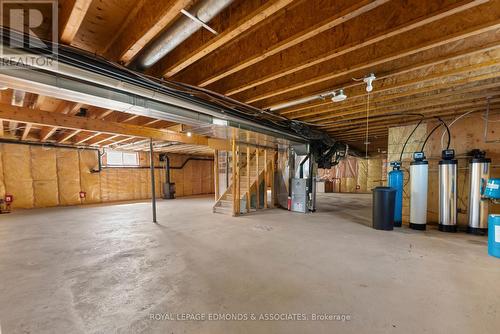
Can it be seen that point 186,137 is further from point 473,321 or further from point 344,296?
point 473,321

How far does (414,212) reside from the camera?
3973mm

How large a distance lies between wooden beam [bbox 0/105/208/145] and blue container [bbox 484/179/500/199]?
21.1 ft

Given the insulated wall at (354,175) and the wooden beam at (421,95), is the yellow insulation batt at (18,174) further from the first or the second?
the insulated wall at (354,175)

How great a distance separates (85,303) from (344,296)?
2251mm

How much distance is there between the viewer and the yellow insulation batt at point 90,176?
752 centimetres

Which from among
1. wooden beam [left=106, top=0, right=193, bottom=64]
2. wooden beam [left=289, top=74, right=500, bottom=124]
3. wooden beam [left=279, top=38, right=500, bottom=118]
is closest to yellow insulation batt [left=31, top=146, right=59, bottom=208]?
wooden beam [left=106, top=0, right=193, bottom=64]

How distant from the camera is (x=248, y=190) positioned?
5.75m

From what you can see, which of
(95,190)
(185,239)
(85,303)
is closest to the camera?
(85,303)

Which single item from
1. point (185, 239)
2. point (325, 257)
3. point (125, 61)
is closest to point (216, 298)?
point (325, 257)

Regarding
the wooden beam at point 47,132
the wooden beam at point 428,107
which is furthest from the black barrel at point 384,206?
the wooden beam at point 47,132

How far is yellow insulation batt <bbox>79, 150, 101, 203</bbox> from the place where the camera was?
752 cm

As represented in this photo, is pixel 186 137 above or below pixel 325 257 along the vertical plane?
above

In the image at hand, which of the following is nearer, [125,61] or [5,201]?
[125,61]

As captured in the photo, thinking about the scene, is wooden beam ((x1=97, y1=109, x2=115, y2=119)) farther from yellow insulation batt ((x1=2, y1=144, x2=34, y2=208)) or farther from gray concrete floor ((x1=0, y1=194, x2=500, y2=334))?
yellow insulation batt ((x1=2, y1=144, x2=34, y2=208))
